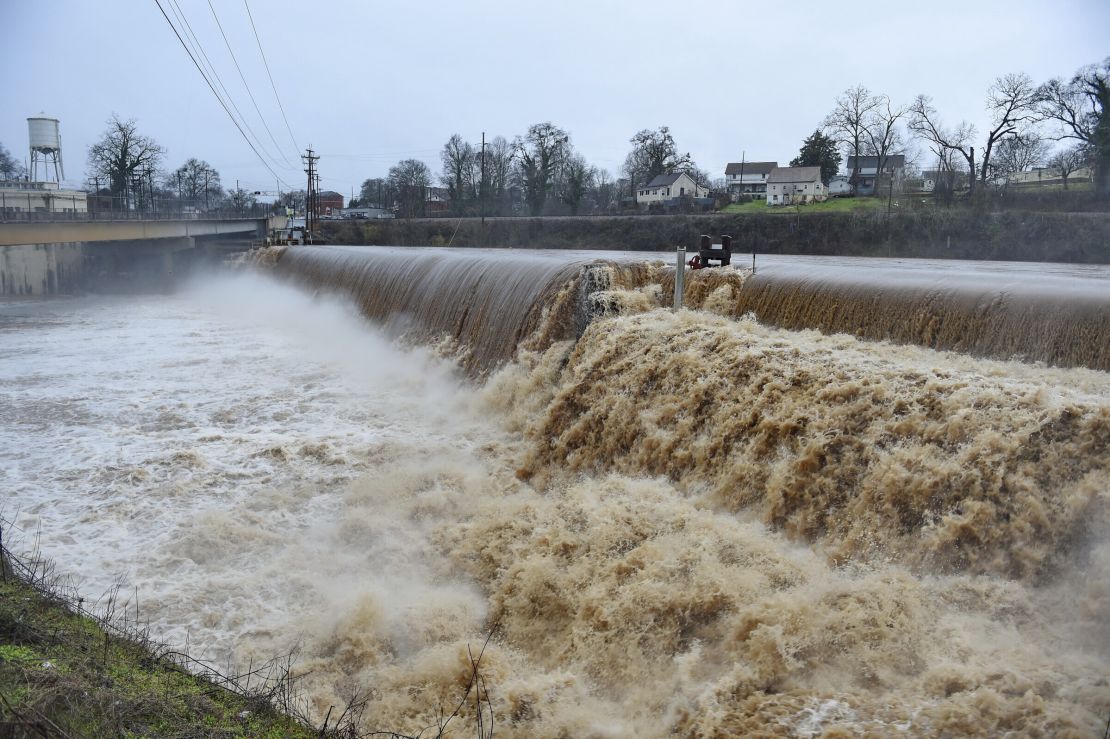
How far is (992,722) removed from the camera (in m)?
4.34

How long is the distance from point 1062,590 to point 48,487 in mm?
10453

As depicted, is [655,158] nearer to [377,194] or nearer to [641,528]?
[377,194]

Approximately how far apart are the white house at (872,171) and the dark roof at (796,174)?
2.91 m

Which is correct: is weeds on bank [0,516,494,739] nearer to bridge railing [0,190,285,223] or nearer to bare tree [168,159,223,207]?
bridge railing [0,190,285,223]

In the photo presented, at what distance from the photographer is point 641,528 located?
7.50 meters

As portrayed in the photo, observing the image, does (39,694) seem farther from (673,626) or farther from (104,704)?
(673,626)

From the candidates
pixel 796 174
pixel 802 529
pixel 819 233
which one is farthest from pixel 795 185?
pixel 802 529

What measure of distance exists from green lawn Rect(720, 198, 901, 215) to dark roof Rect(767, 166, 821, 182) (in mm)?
3130

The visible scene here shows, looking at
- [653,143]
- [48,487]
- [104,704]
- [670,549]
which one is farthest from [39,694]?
[653,143]

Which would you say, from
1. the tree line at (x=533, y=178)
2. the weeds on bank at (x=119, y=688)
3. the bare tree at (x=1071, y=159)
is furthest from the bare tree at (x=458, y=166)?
the weeds on bank at (x=119, y=688)

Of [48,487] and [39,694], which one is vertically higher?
[39,694]

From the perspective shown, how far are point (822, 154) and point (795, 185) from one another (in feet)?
22.1

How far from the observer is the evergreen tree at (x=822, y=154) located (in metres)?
66.4

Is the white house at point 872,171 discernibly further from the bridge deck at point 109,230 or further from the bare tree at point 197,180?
the bare tree at point 197,180
